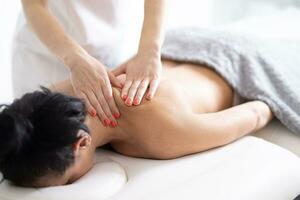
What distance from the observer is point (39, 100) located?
1.16 m

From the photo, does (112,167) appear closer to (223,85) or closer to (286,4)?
(223,85)

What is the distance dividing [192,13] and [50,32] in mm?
1712

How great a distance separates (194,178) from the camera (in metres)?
1.25

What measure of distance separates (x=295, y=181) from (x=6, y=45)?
4.63 feet

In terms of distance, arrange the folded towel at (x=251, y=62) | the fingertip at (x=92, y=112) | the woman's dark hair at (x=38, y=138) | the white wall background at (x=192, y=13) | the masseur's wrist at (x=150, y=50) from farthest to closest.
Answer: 1. the white wall background at (x=192, y=13)
2. the folded towel at (x=251, y=62)
3. the masseur's wrist at (x=150, y=50)
4. the fingertip at (x=92, y=112)
5. the woman's dark hair at (x=38, y=138)

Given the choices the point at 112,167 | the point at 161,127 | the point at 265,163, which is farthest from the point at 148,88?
the point at 265,163

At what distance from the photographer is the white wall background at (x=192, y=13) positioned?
6.77 feet

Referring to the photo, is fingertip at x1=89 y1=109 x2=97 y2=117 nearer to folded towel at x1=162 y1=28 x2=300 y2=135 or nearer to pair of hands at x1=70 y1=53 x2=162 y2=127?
pair of hands at x1=70 y1=53 x2=162 y2=127

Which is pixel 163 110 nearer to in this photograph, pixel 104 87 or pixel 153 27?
pixel 104 87

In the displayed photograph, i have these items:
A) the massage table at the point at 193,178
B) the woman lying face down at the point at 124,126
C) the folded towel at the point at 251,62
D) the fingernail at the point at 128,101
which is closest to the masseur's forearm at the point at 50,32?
the woman lying face down at the point at 124,126

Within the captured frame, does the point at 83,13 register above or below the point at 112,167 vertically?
above

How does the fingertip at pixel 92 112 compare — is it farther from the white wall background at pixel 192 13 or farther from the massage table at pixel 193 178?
the white wall background at pixel 192 13

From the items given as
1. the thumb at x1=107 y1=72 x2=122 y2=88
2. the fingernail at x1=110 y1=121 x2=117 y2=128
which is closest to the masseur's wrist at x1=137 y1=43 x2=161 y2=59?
the thumb at x1=107 y1=72 x2=122 y2=88

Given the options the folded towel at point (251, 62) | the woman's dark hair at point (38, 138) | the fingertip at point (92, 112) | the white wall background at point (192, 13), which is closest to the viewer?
the woman's dark hair at point (38, 138)
